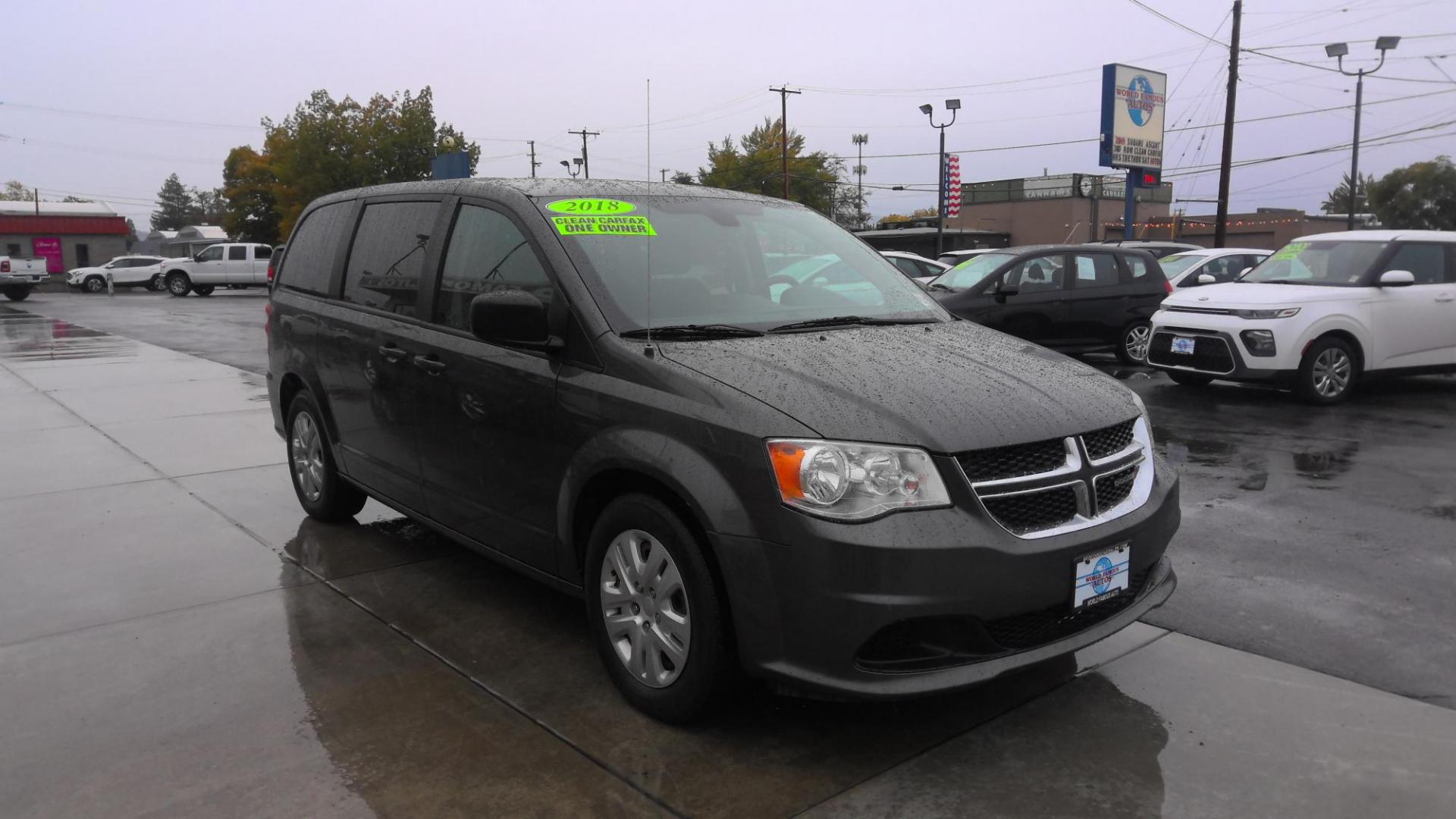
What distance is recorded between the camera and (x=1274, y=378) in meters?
9.90

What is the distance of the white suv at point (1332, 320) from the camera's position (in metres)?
9.78

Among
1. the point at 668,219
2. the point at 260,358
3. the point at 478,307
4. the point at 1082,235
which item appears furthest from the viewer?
the point at 1082,235

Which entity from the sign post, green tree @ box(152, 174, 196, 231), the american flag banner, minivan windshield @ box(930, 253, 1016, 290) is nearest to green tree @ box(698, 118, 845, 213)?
the american flag banner

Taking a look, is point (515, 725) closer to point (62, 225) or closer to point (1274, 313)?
point (1274, 313)

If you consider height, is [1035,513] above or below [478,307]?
below

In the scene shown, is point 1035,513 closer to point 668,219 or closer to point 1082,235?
point 668,219

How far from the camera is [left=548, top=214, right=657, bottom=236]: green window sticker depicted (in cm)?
394

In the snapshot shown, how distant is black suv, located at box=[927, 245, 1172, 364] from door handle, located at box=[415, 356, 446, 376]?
9.27 metres

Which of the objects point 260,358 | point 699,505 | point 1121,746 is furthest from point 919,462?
point 260,358

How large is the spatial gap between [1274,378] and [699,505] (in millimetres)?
8594

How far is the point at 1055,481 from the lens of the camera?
3.10 metres

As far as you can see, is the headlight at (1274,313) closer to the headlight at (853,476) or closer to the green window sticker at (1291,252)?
the green window sticker at (1291,252)

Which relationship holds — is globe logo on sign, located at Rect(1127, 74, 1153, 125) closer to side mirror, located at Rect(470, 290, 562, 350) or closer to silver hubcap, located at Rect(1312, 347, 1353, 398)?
silver hubcap, located at Rect(1312, 347, 1353, 398)

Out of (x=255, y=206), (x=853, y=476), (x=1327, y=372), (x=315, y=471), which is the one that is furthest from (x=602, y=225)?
(x=255, y=206)
